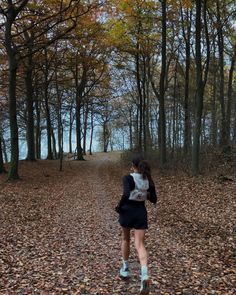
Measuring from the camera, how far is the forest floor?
6707mm

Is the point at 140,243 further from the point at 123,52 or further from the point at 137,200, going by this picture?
the point at 123,52

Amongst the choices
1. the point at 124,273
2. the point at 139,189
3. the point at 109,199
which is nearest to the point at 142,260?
the point at 124,273

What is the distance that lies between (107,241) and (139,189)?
369cm

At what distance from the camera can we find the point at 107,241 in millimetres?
9555

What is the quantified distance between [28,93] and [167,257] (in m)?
22.6

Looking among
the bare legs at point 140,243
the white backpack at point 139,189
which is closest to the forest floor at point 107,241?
the bare legs at point 140,243

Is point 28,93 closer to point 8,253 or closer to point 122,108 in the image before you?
point 8,253

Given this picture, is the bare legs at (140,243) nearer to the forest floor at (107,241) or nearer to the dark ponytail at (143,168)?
the forest floor at (107,241)

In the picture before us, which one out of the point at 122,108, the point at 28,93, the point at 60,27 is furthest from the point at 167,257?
the point at 122,108

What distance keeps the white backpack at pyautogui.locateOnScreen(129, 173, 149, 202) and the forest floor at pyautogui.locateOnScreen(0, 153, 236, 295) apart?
1484 mm

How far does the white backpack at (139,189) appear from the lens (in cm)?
626

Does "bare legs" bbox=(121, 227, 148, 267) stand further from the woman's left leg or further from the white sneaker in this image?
the white sneaker

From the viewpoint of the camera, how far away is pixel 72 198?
16719 mm

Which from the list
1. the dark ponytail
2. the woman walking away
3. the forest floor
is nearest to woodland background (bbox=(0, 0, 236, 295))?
the forest floor
